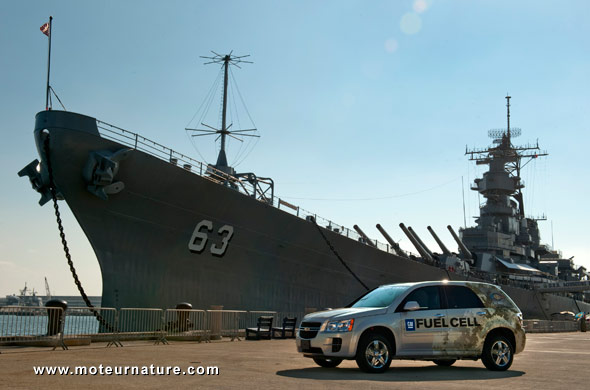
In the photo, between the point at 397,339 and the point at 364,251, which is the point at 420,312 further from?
the point at 364,251

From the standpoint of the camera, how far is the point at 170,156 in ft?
61.1

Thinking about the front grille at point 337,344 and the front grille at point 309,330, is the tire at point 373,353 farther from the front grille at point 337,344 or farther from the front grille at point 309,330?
the front grille at point 309,330

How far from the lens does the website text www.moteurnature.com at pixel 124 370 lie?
8.11 meters

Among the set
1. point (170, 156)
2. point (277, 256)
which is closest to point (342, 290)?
point (277, 256)

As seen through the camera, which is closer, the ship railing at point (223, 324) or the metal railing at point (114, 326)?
the metal railing at point (114, 326)

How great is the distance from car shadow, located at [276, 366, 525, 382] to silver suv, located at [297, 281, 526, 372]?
217 mm

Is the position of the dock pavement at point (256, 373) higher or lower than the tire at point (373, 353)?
lower

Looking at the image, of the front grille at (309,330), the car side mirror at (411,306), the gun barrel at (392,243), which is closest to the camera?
the car side mirror at (411,306)

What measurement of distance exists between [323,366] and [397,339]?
151cm

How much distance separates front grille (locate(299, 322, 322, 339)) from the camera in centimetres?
899

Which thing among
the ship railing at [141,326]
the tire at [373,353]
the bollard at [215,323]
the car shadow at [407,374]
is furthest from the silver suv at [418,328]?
the bollard at [215,323]

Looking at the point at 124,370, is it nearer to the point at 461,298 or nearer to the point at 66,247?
the point at 461,298

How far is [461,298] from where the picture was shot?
9.58 metres

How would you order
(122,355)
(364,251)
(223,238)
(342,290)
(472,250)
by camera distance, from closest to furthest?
(122,355)
(223,238)
(342,290)
(364,251)
(472,250)
